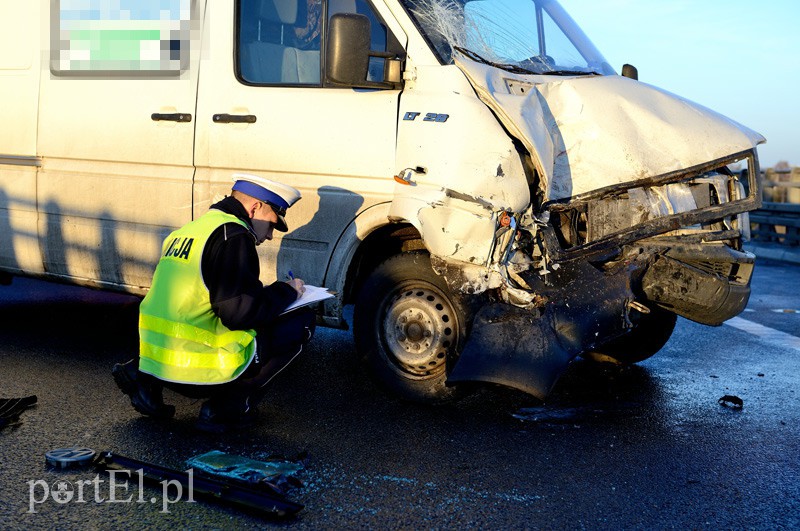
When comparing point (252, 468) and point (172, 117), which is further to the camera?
point (172, 117)

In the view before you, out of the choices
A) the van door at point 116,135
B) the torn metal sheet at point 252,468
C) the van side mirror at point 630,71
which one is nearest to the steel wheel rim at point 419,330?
the torn metal sheet at point 252,468

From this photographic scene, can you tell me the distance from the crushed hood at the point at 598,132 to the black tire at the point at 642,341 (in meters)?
1.38

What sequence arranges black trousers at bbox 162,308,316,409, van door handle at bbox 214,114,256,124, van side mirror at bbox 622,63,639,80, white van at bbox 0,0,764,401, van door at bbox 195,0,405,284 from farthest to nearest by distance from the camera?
1. van side mirror at bbox 622,63,639,80
2. van door handle at bbox 214,114,256,124
3. van door at bbox 195,0,405,284
4. white van at bbox 0,0,764,401
5. black trousers at bbox 162,308,316,409

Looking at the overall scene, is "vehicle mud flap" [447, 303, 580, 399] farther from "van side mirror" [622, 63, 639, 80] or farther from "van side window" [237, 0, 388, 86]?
"van side mirror" [622, 63, 639, 80]

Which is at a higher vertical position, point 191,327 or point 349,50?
point 349,50

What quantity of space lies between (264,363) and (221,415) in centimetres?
32

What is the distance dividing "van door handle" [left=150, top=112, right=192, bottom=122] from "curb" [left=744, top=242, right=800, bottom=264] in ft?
37.7

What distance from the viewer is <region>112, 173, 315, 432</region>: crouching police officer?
4.38 metres

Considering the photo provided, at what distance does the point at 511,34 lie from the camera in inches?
220

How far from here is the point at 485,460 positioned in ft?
14.2

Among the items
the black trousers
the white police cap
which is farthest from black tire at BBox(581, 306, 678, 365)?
the white police cap

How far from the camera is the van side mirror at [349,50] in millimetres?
4770

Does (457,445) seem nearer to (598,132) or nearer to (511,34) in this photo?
(598,132)

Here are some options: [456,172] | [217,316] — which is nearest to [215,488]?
[217,316]
